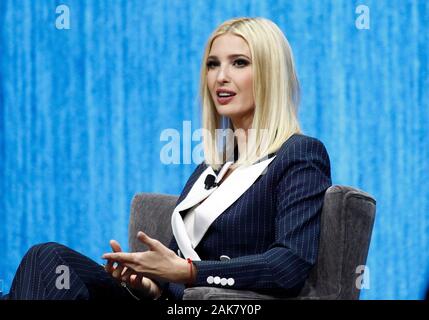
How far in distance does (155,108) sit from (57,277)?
152 centimetres

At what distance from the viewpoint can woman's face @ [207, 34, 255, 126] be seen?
175 cm

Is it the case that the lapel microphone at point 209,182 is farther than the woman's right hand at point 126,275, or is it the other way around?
the lapel microphone at point 209,182

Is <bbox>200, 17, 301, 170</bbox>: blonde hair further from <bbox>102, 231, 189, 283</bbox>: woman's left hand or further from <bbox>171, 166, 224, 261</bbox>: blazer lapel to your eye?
<bbox>102, 231, 189, 283</bbox>: woman's left hand

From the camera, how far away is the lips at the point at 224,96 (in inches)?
69.9

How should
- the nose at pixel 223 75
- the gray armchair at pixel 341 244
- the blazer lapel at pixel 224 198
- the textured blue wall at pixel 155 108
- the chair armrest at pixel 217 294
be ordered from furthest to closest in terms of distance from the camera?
the textured blue wall at pixel 155 108 < the nose at pixel 223 75 < the blazer lapel at pixel 224 198 < the gray armchair at pixel 341 244 < the chair armrest at pixel 217 294

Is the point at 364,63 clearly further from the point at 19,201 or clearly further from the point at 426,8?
the point at 19,201

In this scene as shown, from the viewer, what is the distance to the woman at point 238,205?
1.50m

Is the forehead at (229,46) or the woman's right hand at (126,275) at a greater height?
the forehead at (229,46)

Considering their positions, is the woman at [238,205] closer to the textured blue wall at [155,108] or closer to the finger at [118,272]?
the finger at [118,272]

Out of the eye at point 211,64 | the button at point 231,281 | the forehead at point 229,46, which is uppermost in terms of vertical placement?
the forehead at point 229,46

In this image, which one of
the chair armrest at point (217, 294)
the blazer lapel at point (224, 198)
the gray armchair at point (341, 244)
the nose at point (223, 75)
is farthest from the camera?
the nose at point (223, 75)

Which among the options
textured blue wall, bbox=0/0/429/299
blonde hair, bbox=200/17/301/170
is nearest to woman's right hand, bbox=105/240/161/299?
blonde hair, bbox=200/17/301/170

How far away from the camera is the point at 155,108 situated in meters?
2.94

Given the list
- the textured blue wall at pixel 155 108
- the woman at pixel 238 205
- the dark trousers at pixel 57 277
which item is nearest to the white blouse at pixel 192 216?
the woman at pixel 238 205
